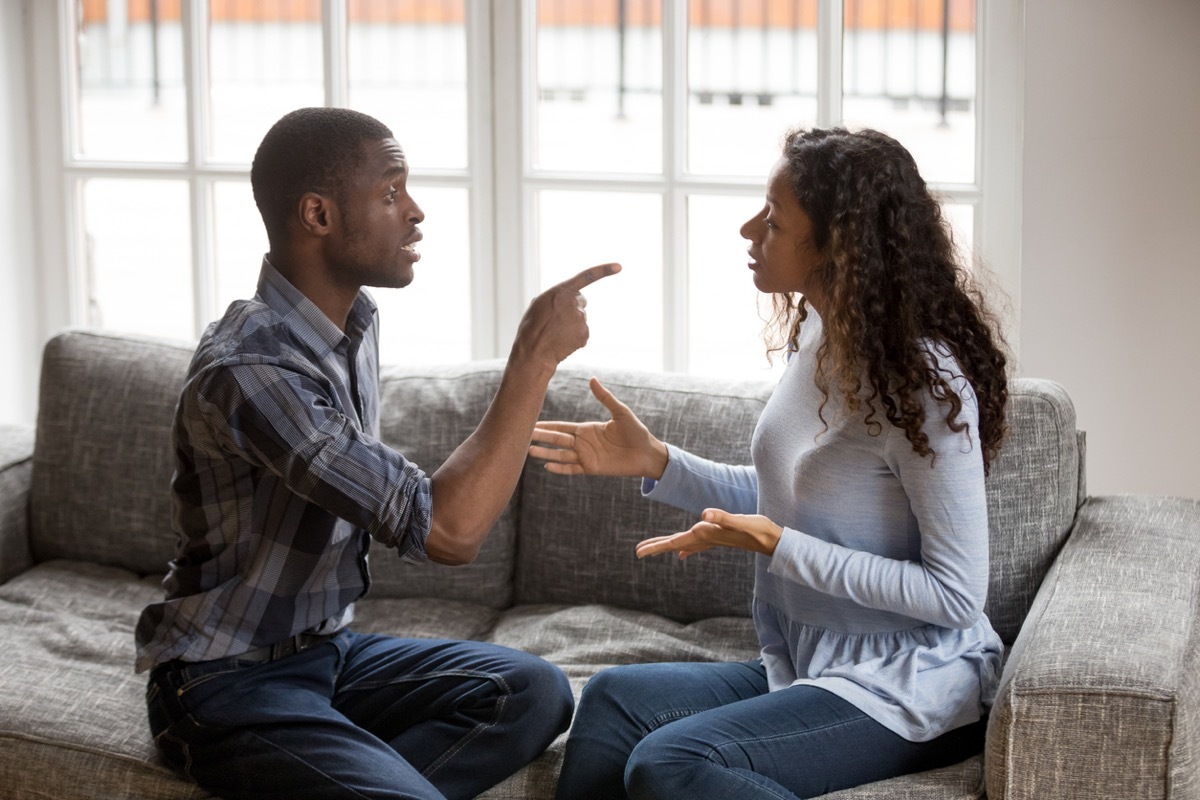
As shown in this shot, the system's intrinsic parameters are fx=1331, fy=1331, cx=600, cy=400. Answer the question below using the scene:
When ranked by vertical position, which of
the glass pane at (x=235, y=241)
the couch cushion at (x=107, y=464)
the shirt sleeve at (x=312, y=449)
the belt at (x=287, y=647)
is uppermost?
the glass pane at (x=235, y=241)

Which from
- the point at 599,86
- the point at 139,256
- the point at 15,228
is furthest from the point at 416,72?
the point at 15,228

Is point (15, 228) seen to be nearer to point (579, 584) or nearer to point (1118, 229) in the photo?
point (579, 584)

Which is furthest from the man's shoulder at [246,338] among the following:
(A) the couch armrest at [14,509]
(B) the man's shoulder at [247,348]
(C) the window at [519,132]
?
(C) the window at [519,132]

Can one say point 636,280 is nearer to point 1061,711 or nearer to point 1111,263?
point 1111,263

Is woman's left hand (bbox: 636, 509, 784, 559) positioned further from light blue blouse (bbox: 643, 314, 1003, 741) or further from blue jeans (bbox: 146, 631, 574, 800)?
blue jeans (bbox: 146, 631, 574, 800)

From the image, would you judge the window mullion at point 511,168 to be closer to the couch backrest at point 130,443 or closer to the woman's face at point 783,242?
the couch backrest at point 130,443

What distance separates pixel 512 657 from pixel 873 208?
0.79 meters

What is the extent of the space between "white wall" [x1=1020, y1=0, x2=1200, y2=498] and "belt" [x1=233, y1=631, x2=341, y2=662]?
4.62ft

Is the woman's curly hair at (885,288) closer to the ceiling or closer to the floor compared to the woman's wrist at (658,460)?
closer to the ceiling

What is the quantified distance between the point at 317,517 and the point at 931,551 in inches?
31.2

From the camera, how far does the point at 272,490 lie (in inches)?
68.1

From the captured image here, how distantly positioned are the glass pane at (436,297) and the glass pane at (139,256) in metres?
0.47

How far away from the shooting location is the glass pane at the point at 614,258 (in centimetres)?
283

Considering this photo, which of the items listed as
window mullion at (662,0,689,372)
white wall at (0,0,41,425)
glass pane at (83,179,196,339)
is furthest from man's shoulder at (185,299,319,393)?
white wall at (0,0,41,425)
